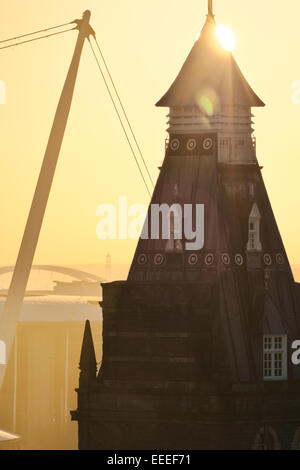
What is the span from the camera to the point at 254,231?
151m

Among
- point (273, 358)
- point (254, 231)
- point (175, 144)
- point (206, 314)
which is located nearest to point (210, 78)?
point (175, 144)

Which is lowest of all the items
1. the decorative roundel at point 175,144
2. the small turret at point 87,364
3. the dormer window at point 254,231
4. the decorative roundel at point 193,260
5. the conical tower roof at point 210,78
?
the small turret at point 87,364

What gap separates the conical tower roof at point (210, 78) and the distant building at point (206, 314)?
0.20 ft

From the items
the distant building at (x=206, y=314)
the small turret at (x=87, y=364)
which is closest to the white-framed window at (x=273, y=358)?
the distant building at (x=206, y=314)

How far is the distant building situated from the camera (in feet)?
483

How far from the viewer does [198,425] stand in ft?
481

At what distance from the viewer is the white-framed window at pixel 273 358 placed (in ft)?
490

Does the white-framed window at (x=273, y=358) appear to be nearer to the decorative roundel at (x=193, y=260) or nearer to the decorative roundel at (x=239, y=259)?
the decorative roundel at (x=239, y=259)

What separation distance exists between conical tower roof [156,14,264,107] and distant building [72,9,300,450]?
60 mm

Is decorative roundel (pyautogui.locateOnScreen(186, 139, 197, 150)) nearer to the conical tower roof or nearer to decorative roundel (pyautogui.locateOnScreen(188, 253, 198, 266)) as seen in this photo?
the conical tower roof
